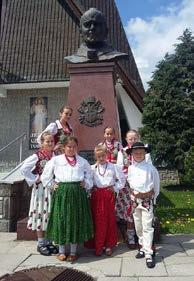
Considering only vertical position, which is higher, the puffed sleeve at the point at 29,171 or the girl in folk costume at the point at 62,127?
the girl in folk costume at the point at 62,127

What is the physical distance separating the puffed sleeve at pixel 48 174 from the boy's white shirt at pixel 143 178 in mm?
994

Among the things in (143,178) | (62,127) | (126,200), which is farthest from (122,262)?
(62,127)

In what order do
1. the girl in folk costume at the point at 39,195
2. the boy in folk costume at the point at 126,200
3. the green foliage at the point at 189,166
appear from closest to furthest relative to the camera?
1. the girl in folk costume at the point at 39,195
2. the boy in folk costume at the point at 126,200
3. the green foliage at the point at 189,166

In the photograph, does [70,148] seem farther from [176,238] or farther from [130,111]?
[130,111]

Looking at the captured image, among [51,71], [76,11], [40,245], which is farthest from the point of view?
[76,11]

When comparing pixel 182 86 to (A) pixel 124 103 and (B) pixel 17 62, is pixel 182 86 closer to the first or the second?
(A) pixel 124 103

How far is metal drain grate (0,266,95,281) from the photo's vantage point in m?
4.06

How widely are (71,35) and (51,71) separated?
2083 millimetres

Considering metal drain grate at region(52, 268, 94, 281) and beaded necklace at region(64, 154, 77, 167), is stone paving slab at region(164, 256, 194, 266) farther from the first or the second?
beaded necklace at region(64, 154, 77, 167)

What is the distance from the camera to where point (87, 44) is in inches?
313

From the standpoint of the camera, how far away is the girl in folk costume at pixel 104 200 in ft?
17.9

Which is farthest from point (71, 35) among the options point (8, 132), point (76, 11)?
point (8, 132)

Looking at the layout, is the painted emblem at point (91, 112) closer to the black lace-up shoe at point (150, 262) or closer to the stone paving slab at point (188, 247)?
the stone paving slab at point (188, 247)

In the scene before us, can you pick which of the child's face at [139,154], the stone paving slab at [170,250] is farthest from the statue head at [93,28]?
the stone paving slab at [170,250]
